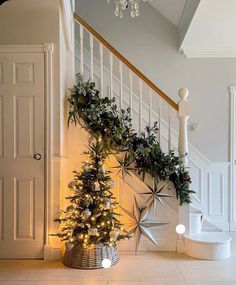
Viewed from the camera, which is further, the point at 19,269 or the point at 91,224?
the point at 91,224

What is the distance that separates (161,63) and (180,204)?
8.61 ft

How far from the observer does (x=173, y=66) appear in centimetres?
536

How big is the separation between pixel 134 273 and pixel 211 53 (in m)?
3.73

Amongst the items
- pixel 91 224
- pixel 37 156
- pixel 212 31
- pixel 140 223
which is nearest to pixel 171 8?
pixel 212 31

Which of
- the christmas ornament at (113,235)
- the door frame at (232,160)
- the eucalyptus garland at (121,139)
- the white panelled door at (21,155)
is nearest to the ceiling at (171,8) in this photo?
the door frame at (232,160)

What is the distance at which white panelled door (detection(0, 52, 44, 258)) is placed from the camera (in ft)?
11.7

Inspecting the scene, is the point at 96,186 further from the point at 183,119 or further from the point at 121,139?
the point at 183,119

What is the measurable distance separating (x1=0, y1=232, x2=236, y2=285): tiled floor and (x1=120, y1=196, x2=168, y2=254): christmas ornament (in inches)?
10.1

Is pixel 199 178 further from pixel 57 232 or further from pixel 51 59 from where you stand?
pixel 51 59

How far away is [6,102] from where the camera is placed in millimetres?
3598

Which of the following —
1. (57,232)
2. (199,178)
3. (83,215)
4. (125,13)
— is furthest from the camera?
(125,13)

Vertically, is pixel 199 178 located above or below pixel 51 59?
below

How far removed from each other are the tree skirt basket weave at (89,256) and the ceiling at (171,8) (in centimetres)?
371

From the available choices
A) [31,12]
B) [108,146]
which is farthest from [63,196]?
[31,12]
